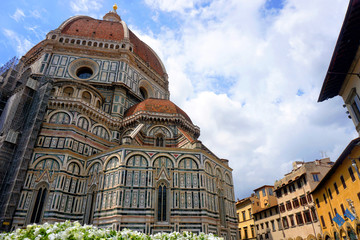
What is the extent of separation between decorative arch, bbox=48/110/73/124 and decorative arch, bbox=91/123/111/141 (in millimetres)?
2478

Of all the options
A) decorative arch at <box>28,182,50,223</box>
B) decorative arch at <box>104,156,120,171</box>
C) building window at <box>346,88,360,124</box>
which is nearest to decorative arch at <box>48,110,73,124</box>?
decorative arch at <box>104,156,120,171</box>

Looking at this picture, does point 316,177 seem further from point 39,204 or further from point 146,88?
point 39,204

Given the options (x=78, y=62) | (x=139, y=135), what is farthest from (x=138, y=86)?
(x=139, y=135)

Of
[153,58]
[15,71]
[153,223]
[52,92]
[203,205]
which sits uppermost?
[153,58]

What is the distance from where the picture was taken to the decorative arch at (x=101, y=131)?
81.3 feet

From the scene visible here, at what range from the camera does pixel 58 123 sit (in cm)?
2286

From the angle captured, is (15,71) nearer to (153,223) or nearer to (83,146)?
Answer: (83,146)

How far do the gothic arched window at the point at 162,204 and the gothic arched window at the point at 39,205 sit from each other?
9.09m

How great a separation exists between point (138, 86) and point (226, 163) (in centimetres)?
1552

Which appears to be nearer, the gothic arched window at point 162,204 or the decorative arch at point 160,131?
the gothic arched window at point 162,204

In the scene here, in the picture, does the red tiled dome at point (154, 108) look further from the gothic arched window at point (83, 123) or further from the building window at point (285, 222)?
the building window at point (285, 222)

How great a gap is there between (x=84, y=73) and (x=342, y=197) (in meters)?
30.8

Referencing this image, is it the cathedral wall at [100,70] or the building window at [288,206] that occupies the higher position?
the cathedral wall at [100,70]

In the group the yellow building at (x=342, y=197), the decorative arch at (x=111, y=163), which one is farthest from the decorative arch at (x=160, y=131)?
the yellow building at (x=342, y=197)
